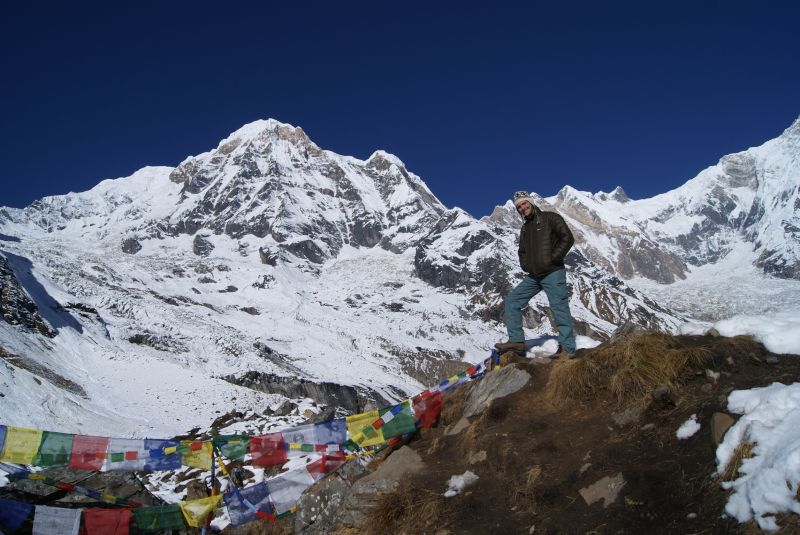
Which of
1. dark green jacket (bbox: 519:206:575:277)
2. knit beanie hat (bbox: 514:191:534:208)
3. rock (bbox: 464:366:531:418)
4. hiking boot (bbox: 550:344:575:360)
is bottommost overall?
rock (bbox: 464:366:531:418)

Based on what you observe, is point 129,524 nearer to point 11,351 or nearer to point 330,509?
point 330,509

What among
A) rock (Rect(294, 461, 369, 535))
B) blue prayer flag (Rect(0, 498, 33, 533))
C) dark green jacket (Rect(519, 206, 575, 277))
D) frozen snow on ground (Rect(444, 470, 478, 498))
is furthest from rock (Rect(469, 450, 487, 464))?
blue prayer flag (Rect(0, 498, 33, 533))

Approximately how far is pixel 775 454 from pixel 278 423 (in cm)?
3575

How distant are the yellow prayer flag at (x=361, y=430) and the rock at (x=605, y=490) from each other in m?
4.09

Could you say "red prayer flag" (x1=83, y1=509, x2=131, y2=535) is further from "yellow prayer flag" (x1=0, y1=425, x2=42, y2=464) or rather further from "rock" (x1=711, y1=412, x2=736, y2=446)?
"rock" (x1=711, y1=412, x2=736, y2=446)

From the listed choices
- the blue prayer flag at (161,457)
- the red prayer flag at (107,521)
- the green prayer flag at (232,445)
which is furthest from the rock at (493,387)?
the red prayer flag at (107,521)

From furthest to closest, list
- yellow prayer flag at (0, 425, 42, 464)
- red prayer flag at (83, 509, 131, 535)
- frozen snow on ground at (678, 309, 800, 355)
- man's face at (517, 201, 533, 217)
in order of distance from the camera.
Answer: man's face at (517, 201, 533, 217) → yellow prayer flag at (0, 425, 42, 464) → red prayer flag at (83, 509, 131, 535) → frozen snow on ground at (678, 309, 800, 355)

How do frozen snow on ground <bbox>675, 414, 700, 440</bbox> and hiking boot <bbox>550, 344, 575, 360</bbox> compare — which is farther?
hiking boot <bbox>550, 344, 575, 360</bbox>

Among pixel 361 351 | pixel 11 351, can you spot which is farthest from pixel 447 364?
pixel 11 351

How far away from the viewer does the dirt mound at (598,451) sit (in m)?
5.29

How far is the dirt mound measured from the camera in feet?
17.3

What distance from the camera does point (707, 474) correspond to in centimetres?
511

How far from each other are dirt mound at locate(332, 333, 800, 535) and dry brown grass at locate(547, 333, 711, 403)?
0.02 metres

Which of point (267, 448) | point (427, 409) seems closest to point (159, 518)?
point (267, 448)
